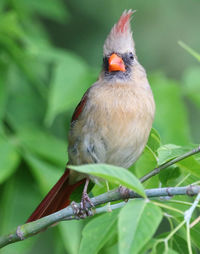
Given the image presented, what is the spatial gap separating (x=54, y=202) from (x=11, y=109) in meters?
0.73

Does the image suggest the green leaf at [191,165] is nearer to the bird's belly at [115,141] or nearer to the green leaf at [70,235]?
the bird's belly at [115,141]

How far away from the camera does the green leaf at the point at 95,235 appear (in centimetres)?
130

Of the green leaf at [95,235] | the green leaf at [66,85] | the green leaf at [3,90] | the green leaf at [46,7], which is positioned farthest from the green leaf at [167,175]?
the green leaf at [46,7]

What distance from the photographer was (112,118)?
2.32 metres

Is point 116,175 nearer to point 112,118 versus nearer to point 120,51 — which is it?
point 112,118

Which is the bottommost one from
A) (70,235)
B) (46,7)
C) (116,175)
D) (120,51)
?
(70,235)

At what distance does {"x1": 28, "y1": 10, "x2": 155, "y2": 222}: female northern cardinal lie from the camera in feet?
7.59

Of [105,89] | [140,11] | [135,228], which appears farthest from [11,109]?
[140,11]

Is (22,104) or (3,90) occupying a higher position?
(3,90)

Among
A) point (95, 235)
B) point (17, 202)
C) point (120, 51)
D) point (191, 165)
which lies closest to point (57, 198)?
point (17, 202)

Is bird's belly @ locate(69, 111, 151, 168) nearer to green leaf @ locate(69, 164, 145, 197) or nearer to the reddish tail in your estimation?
the reddish tail

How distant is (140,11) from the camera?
527 centimetres

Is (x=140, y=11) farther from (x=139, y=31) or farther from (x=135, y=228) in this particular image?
(x=135, y=228)

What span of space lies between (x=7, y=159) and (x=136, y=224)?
1.42 meters
